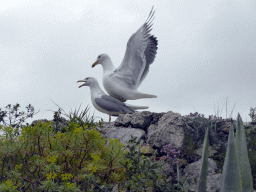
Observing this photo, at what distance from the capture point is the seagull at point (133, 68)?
6773 mm

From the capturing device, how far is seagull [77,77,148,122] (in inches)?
243

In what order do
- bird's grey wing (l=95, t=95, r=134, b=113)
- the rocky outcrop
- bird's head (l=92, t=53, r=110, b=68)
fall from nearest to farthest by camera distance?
the rocky outcrop, bird's grey wing (l=95, t=95, r=134, b=113), bird's head (l=92, t=53, r=110, b=68)

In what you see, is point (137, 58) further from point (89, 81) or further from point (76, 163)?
point (76, 163)

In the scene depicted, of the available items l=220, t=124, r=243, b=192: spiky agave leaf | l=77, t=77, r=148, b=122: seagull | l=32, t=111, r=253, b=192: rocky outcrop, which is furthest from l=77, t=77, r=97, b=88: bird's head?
l=220, t=124, r=243, b=192: spiky agave leaf

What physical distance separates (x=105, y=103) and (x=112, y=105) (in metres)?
0.19

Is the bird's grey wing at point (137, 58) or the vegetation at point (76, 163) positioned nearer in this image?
the vegetation at point (76, 163)

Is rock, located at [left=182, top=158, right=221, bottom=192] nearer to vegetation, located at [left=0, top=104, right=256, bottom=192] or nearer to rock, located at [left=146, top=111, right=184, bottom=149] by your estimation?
rock, located at [left=146, top=111, right=184, bottom=149]

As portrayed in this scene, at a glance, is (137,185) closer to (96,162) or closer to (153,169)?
(153,169)

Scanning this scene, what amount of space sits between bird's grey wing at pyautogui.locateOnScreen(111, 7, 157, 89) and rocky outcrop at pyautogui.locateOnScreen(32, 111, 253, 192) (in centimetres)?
196

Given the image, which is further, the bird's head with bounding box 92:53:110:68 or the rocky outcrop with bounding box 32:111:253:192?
the bird's head with bounding box 92:53:110:68

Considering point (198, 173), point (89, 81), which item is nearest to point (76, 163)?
point (198, 173)

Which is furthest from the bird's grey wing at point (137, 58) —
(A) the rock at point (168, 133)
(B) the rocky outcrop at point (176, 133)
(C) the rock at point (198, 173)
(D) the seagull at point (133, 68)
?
(C) the rock at point (198, 173)

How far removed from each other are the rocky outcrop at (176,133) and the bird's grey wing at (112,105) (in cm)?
82

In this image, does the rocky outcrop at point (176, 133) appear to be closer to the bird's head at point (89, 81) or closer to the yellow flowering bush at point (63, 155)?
the yellow flowering bush at point (63, 155)
